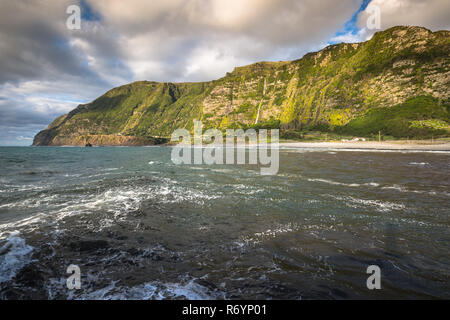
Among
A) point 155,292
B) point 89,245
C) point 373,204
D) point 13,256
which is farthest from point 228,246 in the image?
point 373,204

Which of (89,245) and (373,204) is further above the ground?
(373,204)

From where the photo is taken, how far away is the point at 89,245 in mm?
6324

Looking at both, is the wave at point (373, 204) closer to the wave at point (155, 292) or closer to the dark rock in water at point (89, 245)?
the wave at point (155, 292)

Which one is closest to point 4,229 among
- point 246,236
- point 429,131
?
point 246,236

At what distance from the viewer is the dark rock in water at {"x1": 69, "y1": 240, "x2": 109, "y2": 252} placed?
6.12 m

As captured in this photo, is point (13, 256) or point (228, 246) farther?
point (228, 246)

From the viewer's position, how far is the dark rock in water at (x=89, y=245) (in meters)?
6.12
